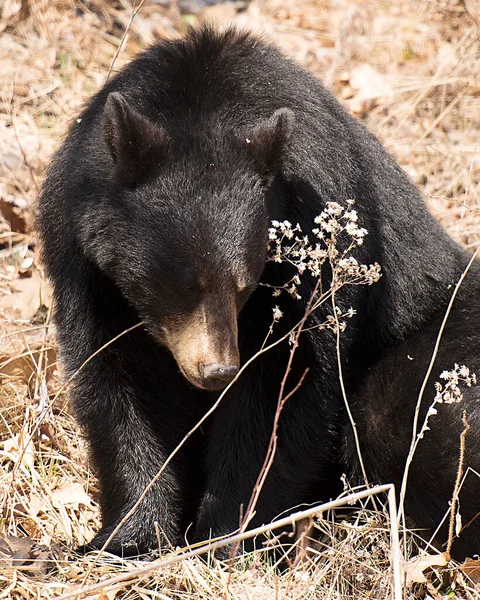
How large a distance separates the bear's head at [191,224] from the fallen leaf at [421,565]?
137cm

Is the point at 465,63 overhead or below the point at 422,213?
overhead

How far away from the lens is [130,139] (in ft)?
13.8

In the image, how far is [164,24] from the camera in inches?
452

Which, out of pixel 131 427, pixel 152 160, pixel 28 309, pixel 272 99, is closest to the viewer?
pixel 152 160

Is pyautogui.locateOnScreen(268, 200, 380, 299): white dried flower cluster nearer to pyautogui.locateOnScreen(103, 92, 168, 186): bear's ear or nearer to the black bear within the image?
the black bear

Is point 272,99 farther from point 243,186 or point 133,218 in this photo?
point 133,218

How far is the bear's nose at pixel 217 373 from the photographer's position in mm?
4098

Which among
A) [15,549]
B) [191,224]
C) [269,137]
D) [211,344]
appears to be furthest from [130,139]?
[15,549]

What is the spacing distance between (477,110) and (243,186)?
228 inches

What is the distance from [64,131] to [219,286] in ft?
14.9

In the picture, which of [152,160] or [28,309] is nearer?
[152,160]

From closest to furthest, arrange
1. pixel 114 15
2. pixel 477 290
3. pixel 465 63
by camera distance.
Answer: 1. pixel 477 290
2. pixel 465 63
3. pixel 114 15

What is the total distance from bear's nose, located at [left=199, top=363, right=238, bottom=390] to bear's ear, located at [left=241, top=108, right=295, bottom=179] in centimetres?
100

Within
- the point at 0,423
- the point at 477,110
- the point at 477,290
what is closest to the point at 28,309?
the point at 0,423
